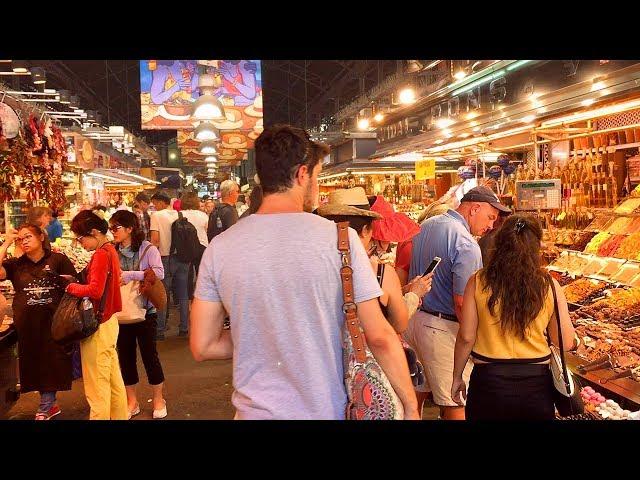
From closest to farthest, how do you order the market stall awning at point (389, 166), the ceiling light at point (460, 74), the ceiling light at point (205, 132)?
the ceiling light at point (460, 74), the ceiling light at point (205, 132), the market stall awning at point (389, 166)

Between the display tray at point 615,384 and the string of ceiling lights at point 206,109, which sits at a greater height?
the string of ceiling lights at point 206,109

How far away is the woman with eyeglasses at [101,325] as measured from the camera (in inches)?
194

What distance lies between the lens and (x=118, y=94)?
2636 centimetres

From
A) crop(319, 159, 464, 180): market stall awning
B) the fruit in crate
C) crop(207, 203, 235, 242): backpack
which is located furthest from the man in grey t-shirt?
crop(319, 159, 464, 180): market stall awning

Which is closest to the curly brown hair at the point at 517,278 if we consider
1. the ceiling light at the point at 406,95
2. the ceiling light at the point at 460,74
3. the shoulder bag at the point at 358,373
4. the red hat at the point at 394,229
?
the red hat at the point at 394,229

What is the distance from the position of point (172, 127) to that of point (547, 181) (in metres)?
6.66

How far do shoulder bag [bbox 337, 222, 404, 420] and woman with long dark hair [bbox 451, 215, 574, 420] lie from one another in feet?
4.57

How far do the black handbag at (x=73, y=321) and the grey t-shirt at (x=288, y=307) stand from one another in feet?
9.55

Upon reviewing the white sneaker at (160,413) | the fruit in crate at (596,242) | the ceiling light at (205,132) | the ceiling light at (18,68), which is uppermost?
the ceiling light at (18,68)

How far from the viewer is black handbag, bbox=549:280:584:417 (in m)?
3.38

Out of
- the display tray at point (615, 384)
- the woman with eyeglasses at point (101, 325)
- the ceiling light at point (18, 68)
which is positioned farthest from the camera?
the ceiling light at point (18, 68)

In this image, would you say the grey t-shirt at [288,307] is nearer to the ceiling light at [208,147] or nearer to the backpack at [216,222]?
the backpack at [216,222]
